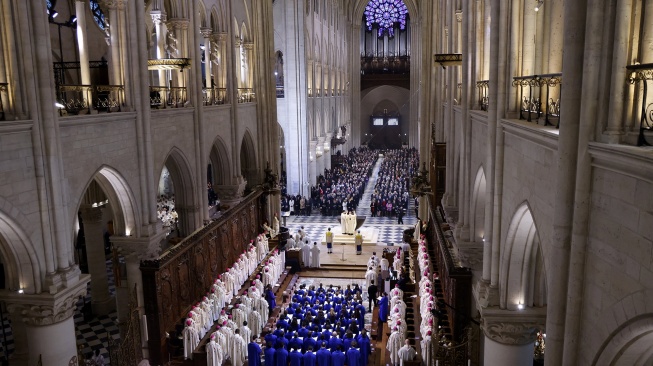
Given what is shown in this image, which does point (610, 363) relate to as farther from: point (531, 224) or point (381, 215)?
point (381, 215)

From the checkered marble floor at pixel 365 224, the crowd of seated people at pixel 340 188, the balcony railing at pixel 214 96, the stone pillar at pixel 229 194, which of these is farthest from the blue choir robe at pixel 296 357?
the crowd of seated people at pixel 340 188

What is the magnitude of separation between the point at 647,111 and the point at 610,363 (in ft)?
7.83

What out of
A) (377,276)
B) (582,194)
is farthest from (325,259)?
(582,194)

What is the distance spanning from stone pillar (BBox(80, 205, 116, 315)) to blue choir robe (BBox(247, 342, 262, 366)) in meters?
6.38

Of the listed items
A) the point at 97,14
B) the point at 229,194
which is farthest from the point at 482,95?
the point at 97,14

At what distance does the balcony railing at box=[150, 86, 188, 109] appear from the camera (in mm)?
15812

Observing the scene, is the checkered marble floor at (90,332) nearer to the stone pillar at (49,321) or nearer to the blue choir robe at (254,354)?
the blue choir robe at (254,354)

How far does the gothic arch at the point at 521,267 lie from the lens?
337 inches

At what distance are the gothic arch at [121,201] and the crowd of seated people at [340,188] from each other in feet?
52.8

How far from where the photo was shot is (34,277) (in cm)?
1039

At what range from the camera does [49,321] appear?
1061 cm

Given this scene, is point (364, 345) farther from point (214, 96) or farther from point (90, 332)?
point (214, 96)

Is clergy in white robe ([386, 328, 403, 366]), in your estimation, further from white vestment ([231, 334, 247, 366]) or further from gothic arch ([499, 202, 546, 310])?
gothic arch ([499, 202, 546, 310])

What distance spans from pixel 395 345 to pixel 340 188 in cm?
2150
